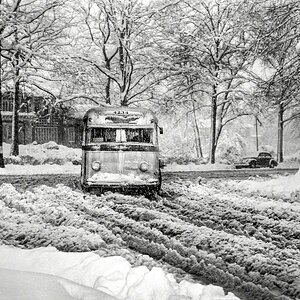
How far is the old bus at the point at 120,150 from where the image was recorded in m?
12.9

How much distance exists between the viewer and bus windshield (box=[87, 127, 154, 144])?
13.2 m

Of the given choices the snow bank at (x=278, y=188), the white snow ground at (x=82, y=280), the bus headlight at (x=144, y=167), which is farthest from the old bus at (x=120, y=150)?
the white snow ground at (x=82, y=280)

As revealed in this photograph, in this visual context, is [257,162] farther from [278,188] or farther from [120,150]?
[120,150]

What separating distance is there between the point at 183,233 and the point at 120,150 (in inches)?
225

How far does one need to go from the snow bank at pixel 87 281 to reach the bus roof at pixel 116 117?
24.2ft

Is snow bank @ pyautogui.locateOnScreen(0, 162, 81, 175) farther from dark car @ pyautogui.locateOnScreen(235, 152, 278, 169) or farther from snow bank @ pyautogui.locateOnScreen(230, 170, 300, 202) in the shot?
dark car @ pyautogui.locateOnScreen(235, 152, 278, 169)

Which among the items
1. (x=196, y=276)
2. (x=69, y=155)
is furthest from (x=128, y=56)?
(x=196, y=276)

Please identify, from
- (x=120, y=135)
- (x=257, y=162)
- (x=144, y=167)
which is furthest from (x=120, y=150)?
(x=257, y=162)

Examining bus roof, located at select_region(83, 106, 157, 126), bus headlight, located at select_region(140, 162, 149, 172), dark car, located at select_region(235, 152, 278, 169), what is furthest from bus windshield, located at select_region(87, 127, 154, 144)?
dark car, located at select_region(235, 152, 278, 169)

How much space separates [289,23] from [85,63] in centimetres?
1559

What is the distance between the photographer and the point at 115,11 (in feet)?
88.8

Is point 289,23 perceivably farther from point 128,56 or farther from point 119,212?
point 128,56

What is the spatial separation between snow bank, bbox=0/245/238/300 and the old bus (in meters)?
6.73

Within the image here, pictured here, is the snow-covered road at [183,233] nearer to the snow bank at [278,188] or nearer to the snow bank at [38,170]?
the snow bank at [278,188]
